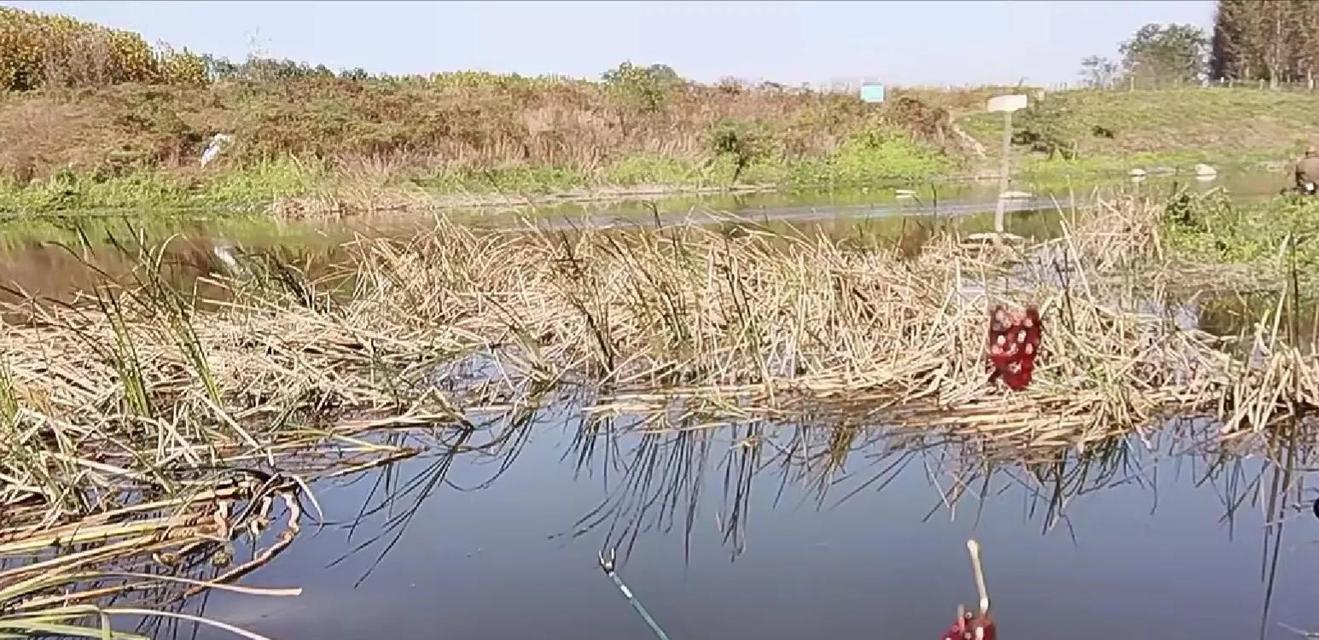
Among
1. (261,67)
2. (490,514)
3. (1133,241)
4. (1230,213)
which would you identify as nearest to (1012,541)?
(490,514)

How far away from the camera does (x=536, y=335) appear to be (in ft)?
20.3

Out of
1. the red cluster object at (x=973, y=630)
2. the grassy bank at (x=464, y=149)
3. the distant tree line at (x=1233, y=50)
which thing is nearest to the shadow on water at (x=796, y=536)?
the red cluster object at (x=973, y=630)

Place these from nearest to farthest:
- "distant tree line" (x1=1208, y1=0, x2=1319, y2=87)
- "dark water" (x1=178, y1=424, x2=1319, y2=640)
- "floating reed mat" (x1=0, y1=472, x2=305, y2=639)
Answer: "dark water" (x1=178, y1=424, x2=1319, y2=640) < "floating reed mat" (x1=0, y1=472, x2=305, y2=639) < "distant tree line" (x1=1208, y1=0, x2=1319, y2=87)

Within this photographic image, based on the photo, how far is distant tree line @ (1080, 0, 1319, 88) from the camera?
115 feet

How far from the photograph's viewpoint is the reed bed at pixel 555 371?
4078 mm

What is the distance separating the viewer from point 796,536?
3719 millimetres

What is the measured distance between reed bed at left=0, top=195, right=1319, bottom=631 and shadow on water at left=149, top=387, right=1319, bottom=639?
179mm

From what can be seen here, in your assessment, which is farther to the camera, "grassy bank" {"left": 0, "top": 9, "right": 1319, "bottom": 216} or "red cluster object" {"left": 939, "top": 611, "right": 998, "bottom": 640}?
"grassy bank" {"left": 0, "top": 9, "right": 1319, "bottom": 216}

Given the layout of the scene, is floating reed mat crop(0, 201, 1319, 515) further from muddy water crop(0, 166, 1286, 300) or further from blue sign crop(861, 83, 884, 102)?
blue sign crop(861, 83, 884, 102)

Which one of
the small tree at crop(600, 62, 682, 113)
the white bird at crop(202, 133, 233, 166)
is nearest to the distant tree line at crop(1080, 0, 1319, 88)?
the small tree at crop(600, 62, 682, 113)

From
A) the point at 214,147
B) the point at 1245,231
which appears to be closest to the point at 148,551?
the point at 1245,231

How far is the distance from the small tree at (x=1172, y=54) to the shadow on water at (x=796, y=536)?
40234 mm

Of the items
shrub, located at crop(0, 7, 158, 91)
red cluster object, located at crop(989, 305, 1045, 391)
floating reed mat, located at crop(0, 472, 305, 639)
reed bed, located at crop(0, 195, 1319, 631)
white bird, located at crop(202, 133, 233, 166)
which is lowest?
floating reed mat, located at crop(0, 472, 305, 639)

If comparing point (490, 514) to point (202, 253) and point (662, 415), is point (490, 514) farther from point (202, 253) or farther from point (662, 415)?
point (202, 253)
